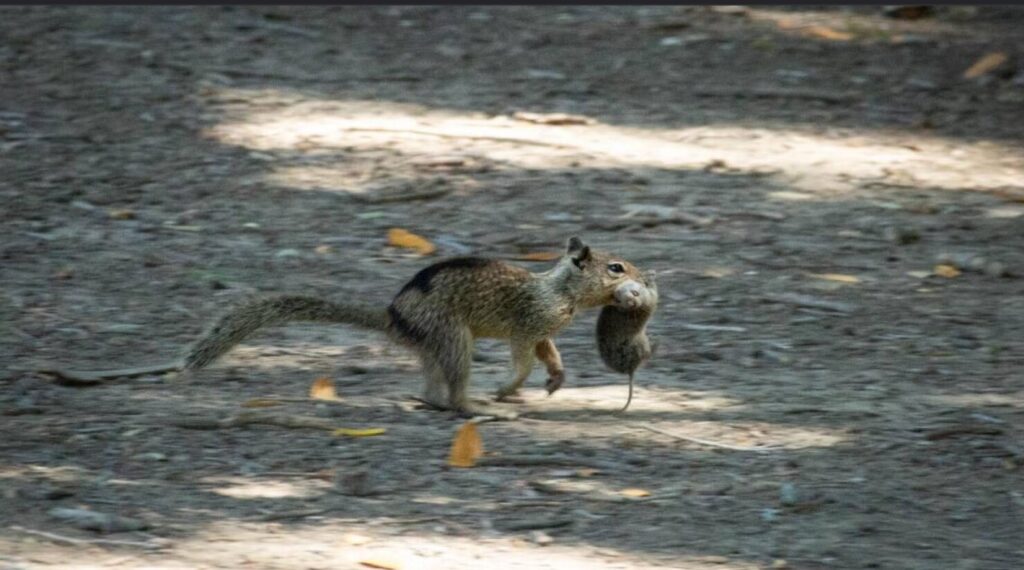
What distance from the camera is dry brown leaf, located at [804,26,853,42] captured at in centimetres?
1172

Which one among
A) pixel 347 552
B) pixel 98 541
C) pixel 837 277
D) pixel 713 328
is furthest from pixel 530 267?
pixel 98 541

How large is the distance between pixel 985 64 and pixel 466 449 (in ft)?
22.4

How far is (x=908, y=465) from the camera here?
537 cm

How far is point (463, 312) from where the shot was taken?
5805 mm

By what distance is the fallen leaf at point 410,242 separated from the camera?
8.00 m

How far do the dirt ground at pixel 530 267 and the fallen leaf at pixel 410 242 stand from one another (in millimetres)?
73

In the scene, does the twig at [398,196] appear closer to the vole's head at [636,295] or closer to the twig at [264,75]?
the twig at [264,75]

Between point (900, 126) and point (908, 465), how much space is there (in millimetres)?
5084

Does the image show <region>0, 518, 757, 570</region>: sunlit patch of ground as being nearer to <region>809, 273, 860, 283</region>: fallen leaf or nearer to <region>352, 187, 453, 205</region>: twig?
<region>809, 273, 860, 283</region>: fallen leaf

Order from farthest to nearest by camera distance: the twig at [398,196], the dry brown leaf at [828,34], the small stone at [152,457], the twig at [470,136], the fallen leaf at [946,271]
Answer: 1. the dry brown leaf at [828,34]
2. the twig at [470,136]
3. the twig at [398,196]
4. the fallen leaf at [946,271]
5. the small stone at [152,457]

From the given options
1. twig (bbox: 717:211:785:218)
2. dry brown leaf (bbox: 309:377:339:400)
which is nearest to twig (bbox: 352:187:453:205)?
twig (bbox: 717:211:785:218)

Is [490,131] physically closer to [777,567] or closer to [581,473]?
[581,473]

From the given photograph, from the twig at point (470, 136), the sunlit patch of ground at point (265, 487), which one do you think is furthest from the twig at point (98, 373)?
the twig at point (470, 136)

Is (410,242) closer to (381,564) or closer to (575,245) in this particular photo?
(575,245)
